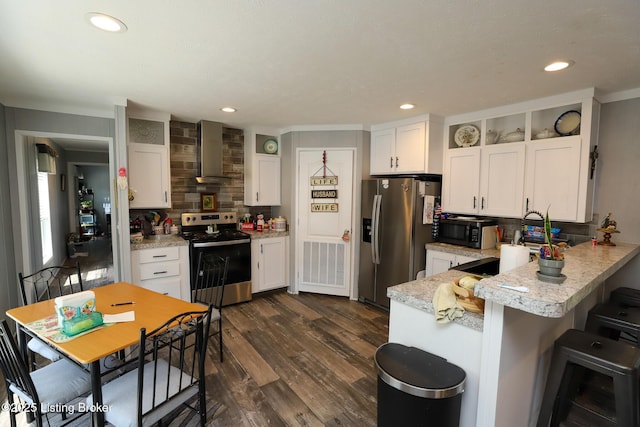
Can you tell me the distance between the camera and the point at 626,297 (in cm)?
234

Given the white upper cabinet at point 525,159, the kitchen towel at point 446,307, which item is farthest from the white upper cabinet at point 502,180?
the kitchen towel at point 446,307

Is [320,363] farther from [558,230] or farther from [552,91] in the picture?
[552,91]

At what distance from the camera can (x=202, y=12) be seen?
1.47 m

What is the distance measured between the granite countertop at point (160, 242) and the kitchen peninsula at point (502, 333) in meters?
2.61

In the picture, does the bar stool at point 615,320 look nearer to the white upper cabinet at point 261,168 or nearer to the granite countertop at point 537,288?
the granite countertop at point 537,288

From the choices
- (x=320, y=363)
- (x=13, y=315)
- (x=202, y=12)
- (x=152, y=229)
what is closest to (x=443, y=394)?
(x=320, y=363)

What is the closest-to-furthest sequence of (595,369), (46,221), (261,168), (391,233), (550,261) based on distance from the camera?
(550,261)
(595,369)
(391,233)
(261,168)
(46,221)

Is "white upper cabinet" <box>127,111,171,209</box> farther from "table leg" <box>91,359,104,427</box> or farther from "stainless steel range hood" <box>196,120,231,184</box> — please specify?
"table leg" <box>91,359,104,427</box>

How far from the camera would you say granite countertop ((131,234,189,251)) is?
125 inches

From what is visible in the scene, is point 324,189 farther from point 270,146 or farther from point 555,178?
point 555,178

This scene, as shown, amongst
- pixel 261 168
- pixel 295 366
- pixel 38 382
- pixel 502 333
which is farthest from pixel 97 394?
pixel 261 168

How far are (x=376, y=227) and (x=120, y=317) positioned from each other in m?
2.67

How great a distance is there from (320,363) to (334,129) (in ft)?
9.02

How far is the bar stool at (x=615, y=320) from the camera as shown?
196 cm
